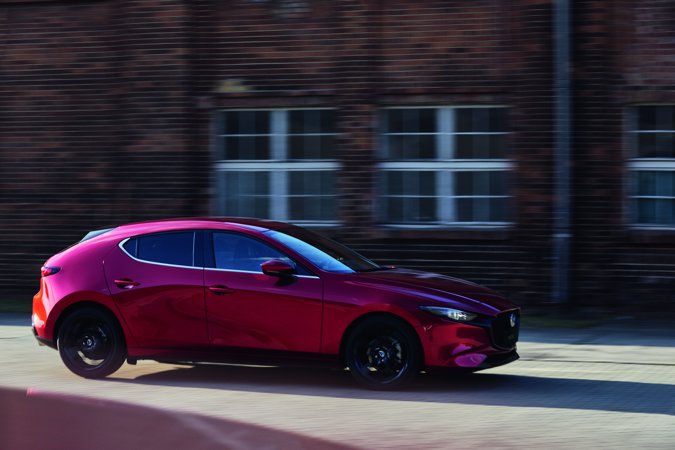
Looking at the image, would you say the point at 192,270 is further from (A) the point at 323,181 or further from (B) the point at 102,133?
(B) the point at 102,133

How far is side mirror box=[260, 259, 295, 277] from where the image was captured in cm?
972

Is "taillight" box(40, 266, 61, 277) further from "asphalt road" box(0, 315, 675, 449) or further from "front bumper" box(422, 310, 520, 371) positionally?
"front bumper" box(422, 310, 520, 371)

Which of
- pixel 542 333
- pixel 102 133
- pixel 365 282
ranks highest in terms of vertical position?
pixel 102 133

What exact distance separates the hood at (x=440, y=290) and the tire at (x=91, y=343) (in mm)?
2341

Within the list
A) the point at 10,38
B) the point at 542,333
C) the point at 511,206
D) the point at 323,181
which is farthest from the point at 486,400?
the point at 10,38

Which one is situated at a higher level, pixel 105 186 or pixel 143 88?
pixel 143 88

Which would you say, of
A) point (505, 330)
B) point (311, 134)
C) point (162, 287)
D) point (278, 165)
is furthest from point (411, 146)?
point (162, 287)

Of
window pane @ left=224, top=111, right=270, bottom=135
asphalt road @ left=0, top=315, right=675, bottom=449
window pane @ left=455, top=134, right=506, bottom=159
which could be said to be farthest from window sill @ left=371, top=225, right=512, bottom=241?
asphalt road @ left=0, top=315, right=675, bottom=449

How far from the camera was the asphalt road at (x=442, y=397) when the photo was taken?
754cm

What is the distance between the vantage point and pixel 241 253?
396 inches

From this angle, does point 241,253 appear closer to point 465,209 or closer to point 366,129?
point 366,129

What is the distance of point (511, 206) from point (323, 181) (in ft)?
9.35

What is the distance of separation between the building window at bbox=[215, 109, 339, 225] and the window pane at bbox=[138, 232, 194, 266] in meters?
6.32

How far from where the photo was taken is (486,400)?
9.03 m
